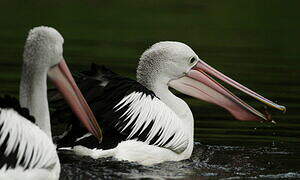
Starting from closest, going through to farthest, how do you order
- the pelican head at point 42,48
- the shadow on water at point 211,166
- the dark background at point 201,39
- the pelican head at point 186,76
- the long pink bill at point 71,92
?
the pelican head at point 42,48
the long pink bill at point 71,92
the shadow on water at point 211,166
the pelican head at point 186,76
the dark background at point 201,39

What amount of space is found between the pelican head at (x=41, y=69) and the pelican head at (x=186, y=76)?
1831 mm

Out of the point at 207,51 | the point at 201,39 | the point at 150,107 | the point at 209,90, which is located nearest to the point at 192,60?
the point at 209,90

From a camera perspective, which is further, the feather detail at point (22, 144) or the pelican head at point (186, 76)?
the pelican head at point (186, 76)

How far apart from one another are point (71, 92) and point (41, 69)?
0.30 metres

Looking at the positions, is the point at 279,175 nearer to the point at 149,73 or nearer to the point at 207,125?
the point at 149,73

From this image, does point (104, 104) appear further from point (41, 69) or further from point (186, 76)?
point (186, 76)

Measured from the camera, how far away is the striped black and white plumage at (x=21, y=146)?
621 centimetres

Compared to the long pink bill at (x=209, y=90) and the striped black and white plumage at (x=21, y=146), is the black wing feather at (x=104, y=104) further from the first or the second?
the striped black and white plumage at (x=21, y=146)

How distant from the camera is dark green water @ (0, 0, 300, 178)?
26.8 ft

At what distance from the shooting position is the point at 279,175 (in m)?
7.63

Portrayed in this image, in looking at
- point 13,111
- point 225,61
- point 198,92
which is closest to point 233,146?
point 198,92

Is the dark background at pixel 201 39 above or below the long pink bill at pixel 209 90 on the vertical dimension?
below

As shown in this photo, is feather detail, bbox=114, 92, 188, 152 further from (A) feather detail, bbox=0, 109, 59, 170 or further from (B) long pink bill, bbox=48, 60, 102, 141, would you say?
(A) feather detail, bbox=0, 109, 59, 170

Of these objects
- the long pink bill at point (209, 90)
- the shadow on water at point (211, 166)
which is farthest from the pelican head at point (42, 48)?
the long pink bill at point (209, 90)
